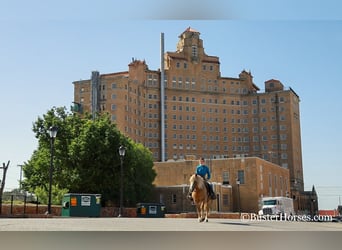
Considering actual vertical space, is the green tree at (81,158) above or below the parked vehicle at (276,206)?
above

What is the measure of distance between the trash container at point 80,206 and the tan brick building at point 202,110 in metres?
74.8

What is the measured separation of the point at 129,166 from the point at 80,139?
197 inches

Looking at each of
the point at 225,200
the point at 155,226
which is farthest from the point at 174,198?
the point at 155,226

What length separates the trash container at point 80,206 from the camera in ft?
71.3

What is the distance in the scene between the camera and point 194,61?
359ft

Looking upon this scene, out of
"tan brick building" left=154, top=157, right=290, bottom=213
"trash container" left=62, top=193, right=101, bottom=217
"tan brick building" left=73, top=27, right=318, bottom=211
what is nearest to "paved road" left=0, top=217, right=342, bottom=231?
"trash container" left=62, top=193, right=101, bottom=217

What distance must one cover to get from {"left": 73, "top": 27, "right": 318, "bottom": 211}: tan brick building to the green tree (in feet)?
180

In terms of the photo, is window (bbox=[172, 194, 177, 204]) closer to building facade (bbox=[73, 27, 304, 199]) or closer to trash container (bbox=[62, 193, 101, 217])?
trash container (bbox=[62, 193, 101, 217])

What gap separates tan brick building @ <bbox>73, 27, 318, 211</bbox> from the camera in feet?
334

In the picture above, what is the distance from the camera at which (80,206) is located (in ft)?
71.8

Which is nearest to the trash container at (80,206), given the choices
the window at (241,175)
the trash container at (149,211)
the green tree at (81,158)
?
the trash container at (149,211)

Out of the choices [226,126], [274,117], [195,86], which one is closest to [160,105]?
[195,86]

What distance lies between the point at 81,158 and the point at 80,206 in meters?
17.6

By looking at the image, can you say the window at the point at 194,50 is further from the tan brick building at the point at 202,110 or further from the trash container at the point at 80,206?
the trash container at the point at 80,206
